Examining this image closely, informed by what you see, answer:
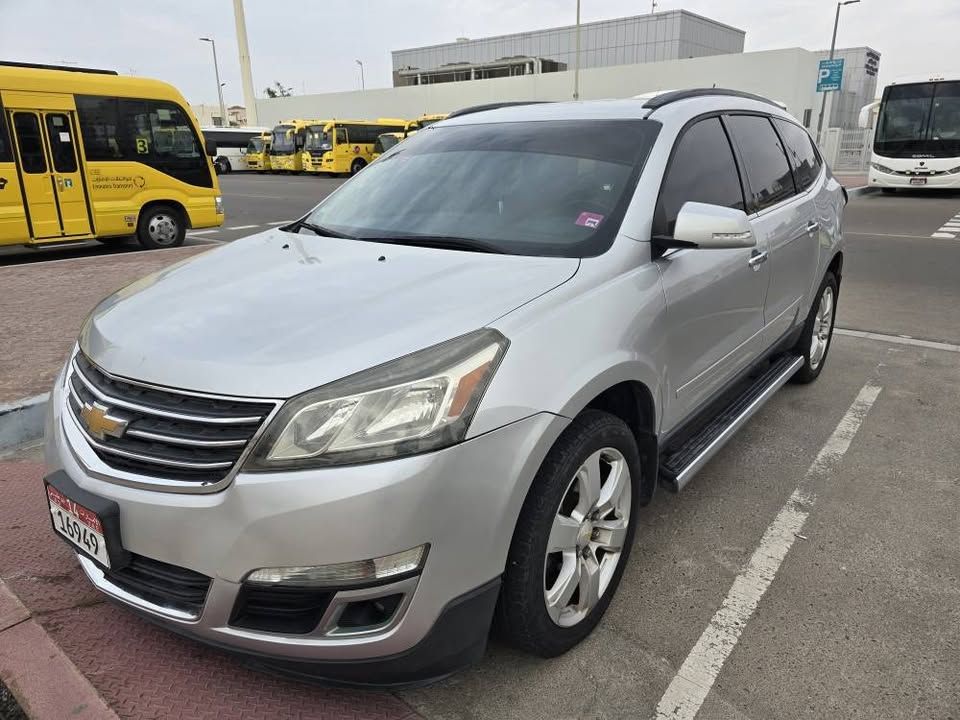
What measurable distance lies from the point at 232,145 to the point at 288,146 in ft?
20.5

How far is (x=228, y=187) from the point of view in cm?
2725

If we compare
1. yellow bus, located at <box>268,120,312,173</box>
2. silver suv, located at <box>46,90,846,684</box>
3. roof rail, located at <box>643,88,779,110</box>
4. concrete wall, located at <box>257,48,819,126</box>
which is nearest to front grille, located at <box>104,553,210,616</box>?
silver suv, located at <box>46,90,846,684</box>

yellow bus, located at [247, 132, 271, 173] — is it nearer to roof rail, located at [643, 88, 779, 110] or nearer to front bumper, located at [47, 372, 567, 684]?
roof rail, located at [643, 88, 779, 110]

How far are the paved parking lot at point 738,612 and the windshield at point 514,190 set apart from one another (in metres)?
→ 1.37

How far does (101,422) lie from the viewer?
197cm

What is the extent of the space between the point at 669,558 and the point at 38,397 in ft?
11.8

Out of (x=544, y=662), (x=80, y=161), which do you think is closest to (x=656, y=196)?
(x=544, y=662)

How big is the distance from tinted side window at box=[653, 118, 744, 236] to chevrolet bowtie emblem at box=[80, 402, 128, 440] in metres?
1.88

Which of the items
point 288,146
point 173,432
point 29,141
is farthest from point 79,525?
point 288,146

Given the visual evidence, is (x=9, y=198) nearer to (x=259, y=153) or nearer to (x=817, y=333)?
(x=817, y=333)

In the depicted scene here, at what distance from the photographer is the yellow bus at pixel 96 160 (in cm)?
973

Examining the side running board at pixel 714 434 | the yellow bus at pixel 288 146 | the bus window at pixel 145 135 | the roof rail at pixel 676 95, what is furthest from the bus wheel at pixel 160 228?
the yellow bus at pixel 288 146

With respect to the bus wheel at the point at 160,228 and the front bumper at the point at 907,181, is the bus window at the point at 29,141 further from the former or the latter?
the front bumper at the point at 907,181

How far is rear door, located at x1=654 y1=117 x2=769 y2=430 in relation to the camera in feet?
8.87
